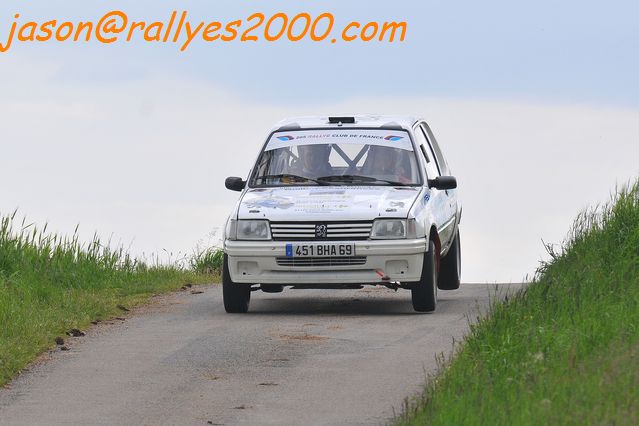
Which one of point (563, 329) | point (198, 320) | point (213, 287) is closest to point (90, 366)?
point (198, 320)

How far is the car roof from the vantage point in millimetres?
16625

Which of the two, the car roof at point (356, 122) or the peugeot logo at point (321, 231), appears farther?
the car roof at point (356, 122)

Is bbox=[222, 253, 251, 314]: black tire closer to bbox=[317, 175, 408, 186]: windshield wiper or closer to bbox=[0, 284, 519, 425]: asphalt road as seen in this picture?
bbox=[0, 284, 519, 425]: asphalt road

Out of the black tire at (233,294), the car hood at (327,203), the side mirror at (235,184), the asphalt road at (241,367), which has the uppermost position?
the side mirror at (235,184)

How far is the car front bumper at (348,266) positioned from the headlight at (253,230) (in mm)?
53

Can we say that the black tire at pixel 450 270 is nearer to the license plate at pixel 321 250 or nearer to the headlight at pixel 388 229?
the headlight at pixel 388 229

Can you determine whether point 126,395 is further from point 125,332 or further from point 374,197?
point 374,197

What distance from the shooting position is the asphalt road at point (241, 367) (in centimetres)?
995

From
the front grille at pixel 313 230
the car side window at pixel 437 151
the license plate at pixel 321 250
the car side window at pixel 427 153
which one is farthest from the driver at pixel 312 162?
the car side window at pixel 437 151

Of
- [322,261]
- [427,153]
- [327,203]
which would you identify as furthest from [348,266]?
[427,153]

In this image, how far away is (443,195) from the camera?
16.9 m

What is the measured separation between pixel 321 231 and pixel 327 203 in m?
0.34

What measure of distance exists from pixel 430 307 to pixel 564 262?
1.67 meters

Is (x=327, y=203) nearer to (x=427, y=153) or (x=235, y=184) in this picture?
(x=235, y=184)
